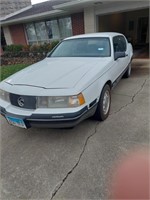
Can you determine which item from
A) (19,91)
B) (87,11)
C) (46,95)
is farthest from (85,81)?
(87,11)

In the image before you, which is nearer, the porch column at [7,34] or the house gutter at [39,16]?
the house gutter at [39,16]

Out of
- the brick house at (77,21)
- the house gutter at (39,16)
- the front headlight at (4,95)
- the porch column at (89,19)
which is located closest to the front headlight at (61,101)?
the front headlight at (4,95)

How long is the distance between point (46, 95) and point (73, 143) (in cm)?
96

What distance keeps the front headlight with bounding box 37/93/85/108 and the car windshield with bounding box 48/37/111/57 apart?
5.52 feet

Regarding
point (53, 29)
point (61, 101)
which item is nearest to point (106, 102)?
point (61, 101)

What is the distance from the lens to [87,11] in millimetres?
9906

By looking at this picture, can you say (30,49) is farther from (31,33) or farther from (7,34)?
(7,34)

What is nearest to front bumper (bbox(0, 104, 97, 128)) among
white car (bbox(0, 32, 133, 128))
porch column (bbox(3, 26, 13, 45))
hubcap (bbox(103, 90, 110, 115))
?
Result: white car (bbox(0, 32, 133, 128))

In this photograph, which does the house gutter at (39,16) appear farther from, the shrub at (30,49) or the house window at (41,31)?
the shrub at (30,49)

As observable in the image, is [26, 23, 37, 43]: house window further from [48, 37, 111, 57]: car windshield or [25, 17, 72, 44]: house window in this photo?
[48, 37, 111, 57]: car windshield

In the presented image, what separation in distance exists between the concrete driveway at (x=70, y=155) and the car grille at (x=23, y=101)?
71 centimetres

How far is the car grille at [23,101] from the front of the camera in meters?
2.62

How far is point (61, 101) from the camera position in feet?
8.38

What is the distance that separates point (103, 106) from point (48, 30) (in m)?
11.6
